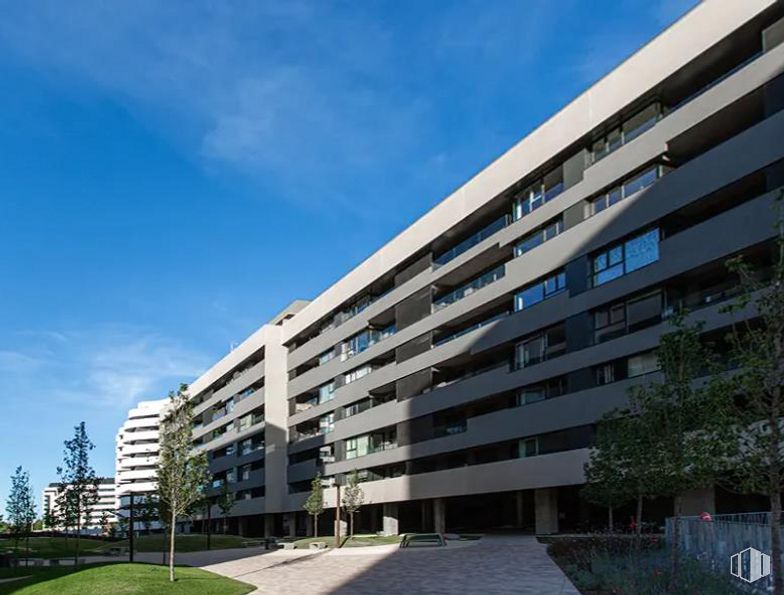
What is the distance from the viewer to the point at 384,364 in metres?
64.1

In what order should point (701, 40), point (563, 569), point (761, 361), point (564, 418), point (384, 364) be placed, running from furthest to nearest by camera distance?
1. point (384, 364)
2. point (564, 418)
3. point (701, 40)
4. point (563, 569)
5. point (761, 361)

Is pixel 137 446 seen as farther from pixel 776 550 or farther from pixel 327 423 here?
pixel 776 550

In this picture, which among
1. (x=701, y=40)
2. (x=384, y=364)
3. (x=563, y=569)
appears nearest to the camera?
(x=563, y=569)

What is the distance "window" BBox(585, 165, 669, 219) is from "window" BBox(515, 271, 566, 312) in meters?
3.76

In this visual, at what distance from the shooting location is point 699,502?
34.5 meters

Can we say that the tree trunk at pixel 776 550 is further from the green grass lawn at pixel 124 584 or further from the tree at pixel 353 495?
the tree at pixel 353 495

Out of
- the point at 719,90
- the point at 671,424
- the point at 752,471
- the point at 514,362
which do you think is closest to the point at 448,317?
the point at 514,362

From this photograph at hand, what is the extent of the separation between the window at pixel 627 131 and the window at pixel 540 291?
639 centimetres

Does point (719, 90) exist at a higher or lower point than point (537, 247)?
higher

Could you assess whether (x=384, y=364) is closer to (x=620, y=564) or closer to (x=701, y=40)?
(x=701, y=40)

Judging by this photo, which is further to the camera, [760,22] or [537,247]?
[537,247]

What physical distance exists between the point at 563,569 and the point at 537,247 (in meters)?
22.4

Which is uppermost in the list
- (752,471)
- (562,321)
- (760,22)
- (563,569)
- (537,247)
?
(760,22)

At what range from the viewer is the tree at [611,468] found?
24.4 m
